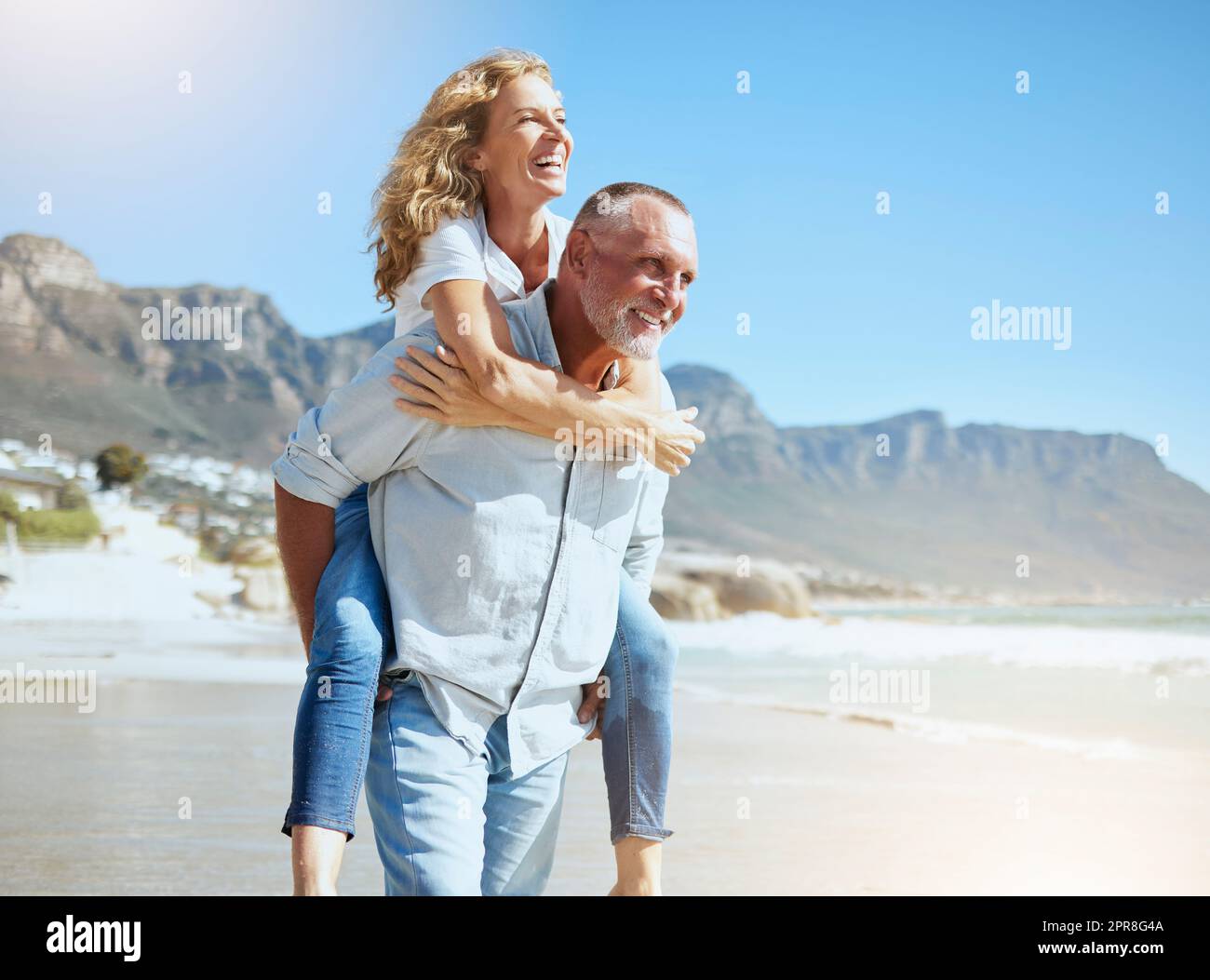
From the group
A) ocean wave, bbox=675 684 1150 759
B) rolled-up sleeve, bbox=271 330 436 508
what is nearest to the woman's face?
rolled-up sleeve, bbox=271 330 436 508

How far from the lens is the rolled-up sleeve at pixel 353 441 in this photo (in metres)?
1.60

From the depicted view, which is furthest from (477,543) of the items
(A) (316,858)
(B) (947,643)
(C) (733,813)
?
(B) (947,643)

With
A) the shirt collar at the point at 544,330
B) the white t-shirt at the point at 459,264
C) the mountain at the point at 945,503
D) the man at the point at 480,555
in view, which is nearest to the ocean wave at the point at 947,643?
the white t-shirt at the point at 459,264

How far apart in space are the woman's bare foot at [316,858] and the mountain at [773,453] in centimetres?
4962

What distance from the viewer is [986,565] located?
5816 cm

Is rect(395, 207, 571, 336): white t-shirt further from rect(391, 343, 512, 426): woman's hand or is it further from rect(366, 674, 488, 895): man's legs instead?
rect(366, 674, 488, 895): man's legs

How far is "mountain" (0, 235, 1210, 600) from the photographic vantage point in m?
55.2

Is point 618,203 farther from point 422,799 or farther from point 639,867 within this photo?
point 639,867

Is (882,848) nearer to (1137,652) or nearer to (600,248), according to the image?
(600,248)

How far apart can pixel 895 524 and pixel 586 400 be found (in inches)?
2595

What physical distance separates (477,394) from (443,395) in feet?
0.17

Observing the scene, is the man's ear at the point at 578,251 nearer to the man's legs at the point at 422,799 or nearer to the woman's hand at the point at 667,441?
the woman's hand at the point at 667,441

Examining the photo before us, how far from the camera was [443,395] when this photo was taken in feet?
5.13
